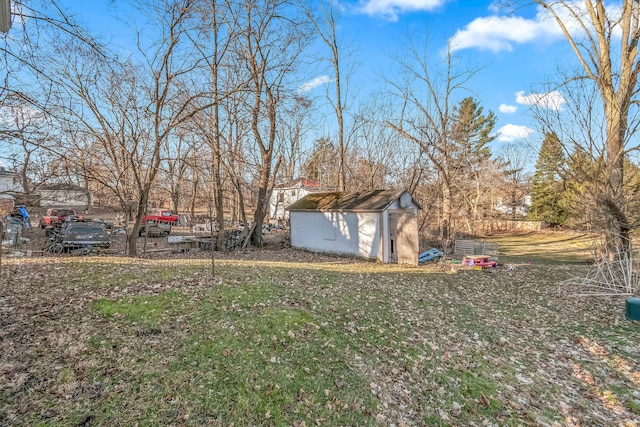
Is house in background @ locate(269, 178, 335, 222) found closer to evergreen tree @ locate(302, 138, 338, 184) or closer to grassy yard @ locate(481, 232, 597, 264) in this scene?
evergreen tree @ locate(302, 138, 338, 184)

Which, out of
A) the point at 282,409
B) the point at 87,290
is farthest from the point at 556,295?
the point at 87,290

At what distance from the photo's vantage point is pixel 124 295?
18.2ft

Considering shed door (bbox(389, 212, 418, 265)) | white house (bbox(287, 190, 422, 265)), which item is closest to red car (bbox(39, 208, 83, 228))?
white house (bbox(287, 190, 422, 265))

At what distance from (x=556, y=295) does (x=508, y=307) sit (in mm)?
1999

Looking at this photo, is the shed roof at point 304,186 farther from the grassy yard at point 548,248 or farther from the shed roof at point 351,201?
the grassy yard at point 548,248

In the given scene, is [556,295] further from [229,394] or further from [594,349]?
[229,394]

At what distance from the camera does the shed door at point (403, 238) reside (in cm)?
1305

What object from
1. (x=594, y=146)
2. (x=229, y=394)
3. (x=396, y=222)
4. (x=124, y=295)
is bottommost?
(x=229, y=394)

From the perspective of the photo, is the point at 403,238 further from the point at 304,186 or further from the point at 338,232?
the point at 304,186

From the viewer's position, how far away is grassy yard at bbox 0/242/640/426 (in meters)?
3.04

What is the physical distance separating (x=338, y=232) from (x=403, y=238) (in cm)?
312

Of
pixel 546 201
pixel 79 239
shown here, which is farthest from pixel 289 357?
pixel 546 201

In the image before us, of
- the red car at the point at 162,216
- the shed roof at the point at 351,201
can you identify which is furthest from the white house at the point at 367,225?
the red car at the point at 162,216

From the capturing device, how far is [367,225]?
1384 cm
